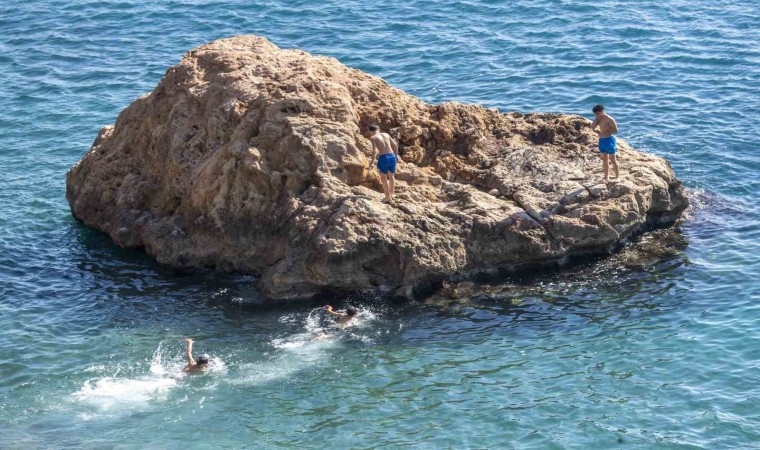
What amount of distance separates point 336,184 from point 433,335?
13.3 ft

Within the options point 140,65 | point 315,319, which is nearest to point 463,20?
point 140,65

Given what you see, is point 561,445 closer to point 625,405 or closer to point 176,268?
point 625,405

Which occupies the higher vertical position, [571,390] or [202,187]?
[202,187]

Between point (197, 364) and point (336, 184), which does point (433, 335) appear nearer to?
point (336, 184)

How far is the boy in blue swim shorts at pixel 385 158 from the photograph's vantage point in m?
21.1

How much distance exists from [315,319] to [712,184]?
11753 mm

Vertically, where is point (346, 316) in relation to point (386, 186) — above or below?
below

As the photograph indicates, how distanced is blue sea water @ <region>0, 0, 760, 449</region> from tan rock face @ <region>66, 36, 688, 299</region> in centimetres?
73

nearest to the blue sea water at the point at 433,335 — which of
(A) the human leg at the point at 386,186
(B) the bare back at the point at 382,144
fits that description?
(A) the human leg at the point at 386,186

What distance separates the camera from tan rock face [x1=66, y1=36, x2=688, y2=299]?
20.8 metres

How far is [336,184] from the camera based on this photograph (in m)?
21.4

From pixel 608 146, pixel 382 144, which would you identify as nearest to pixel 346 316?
pixel 382 144

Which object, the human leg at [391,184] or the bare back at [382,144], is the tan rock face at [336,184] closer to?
the human leg at [391,184]

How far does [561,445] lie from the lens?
15961 mm
